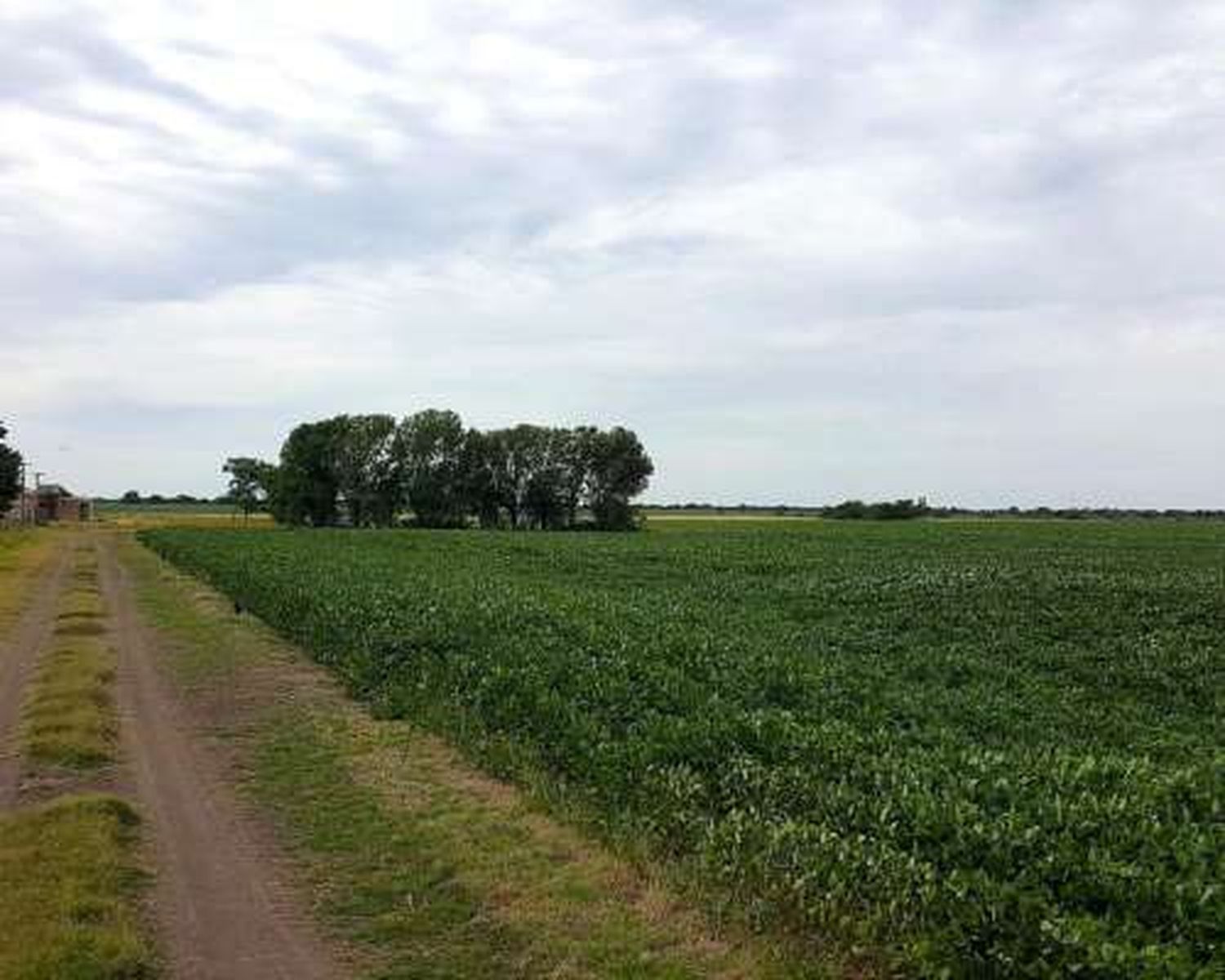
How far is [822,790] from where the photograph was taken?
27.0 feet

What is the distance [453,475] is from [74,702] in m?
106

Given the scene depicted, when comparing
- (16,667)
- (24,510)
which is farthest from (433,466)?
(16,667)

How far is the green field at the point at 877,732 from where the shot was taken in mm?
6074

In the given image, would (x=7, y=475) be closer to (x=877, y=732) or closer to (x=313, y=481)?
(x=313, y=481)

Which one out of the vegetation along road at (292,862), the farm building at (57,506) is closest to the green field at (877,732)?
the vegetation along road at (292,862)

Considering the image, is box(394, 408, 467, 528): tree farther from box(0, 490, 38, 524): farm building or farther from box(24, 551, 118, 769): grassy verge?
box(24, 551, 118, 769): grassy verge

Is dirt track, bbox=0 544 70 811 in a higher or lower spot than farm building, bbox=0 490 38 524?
lower

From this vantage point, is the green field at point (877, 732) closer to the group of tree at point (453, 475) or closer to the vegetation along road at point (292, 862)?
the vegetation along road at point (292, 862)

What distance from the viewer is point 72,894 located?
7289 millimetres

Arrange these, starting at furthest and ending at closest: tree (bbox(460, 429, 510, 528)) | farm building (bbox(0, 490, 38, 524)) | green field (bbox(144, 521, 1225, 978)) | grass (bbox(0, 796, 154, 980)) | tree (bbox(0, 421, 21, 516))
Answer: tree (bbox(460, 429, 510, 528)) < farm building (bbox(0, 490, 38, 524)) < tree (bbox(0, 421, 21, 516)) < grass (bbox(0, 796, 154, 980)) < green field (bbox(144, 521, 1225, 978))

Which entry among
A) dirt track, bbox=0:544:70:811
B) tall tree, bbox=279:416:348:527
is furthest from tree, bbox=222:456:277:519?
dirt track, bbox=0:544:70:811

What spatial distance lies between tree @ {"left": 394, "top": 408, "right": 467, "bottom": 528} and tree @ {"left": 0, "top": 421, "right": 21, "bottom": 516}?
45671 millimetres

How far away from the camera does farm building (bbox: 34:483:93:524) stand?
138125mm

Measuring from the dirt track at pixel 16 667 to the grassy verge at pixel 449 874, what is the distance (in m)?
2.08
